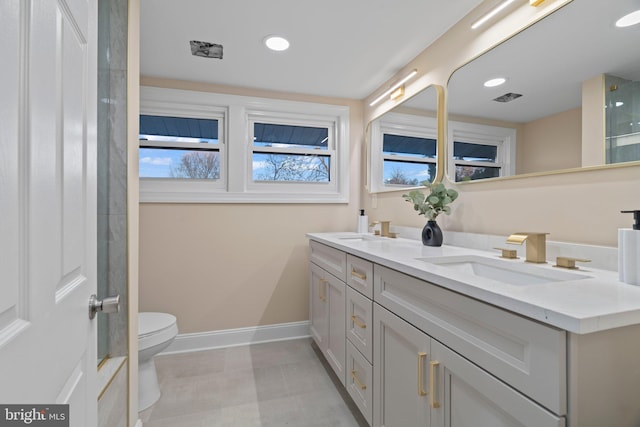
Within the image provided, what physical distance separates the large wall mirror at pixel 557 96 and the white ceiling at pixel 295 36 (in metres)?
0.46

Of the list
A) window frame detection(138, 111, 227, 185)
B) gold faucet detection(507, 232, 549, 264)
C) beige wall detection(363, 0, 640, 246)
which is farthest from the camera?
window frame detection(138, 111, 227, 185)

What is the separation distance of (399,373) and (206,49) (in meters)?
2.23

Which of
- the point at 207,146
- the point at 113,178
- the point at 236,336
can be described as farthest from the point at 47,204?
the point at 236,336

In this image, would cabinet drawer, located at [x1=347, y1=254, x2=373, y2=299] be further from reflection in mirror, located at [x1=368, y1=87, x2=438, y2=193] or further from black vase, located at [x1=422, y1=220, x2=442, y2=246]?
reflection in mirror, located at [x1=368, y1=87, x2=438, y2=193]

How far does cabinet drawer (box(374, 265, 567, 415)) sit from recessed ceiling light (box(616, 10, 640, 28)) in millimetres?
1053

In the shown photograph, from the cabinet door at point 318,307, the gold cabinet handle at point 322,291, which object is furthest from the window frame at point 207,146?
the gold cabinet handle at point 322,291

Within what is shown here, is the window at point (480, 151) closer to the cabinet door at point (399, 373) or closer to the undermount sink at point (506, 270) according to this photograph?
the undermount sink at point (506, 270)

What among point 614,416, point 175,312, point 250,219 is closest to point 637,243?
point 614,416

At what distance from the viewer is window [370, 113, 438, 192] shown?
1.97 meters

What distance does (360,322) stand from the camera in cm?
152

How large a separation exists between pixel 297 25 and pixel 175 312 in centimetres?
230

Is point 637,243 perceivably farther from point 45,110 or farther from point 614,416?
point 45,110

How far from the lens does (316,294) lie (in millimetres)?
2281

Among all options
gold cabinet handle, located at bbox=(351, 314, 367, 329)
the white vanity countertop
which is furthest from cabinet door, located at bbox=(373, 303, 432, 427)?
the white vanity countertop
